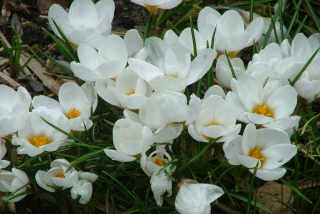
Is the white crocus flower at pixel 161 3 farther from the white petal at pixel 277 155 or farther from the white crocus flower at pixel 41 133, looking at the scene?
the white petal at pixel 277 155

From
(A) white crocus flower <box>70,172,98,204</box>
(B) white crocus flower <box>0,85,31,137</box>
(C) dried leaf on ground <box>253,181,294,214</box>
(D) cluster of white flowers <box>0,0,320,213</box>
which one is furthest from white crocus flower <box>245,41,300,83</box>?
(B) white crocus flower <box>0,85,31,137</box>

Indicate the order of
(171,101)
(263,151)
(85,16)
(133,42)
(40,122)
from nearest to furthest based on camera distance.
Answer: (171,101), (263,151), (40,122), (133,42), (85,16)

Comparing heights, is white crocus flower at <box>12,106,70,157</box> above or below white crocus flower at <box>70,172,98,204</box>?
above

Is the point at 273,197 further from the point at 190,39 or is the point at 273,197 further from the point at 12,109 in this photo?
the point at 12,109

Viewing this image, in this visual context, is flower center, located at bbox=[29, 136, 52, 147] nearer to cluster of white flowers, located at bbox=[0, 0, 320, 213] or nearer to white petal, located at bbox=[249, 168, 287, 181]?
cluster of white flowers, located at bbox=[0, 0, 320, 213]

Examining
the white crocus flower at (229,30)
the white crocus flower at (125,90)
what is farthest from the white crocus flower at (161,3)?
the white crocus flower at (125,90)

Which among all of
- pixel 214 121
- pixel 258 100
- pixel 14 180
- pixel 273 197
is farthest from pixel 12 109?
pixel 273 197
